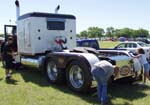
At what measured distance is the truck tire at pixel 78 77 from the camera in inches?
312

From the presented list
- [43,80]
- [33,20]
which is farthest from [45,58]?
[33,20]

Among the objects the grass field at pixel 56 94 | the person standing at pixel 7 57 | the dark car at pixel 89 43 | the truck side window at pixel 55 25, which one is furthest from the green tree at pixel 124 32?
the grass field at pixel 56 94

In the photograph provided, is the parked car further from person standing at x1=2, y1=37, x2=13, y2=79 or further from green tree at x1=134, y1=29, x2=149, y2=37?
green tree at x1=134, y1=29, x2=149, y2=37

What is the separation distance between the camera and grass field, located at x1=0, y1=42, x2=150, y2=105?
7520mm

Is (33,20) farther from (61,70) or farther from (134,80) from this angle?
(134,80)

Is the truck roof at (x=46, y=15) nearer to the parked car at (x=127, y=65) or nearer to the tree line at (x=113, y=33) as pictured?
the parked car at (x=127, y=65)

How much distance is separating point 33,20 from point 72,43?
79.5 inches

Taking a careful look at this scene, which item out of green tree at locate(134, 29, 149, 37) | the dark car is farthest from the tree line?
the dark car

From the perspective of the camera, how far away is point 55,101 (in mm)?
7586

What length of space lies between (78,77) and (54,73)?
1.61 m

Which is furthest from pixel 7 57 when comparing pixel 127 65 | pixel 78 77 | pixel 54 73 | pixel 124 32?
pixel 124 32

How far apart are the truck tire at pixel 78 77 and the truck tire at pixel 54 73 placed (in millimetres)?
405

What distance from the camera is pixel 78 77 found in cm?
848

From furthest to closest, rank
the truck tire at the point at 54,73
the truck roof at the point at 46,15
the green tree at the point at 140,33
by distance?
1. the green tree at the point at 140,33
2. the truck roof at the point at 46,15
3. the truck tire at the point at 54,73
